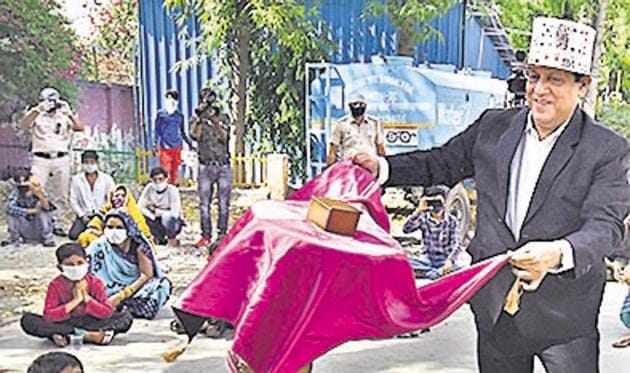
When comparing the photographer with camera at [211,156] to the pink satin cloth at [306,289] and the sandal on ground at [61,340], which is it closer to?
the sandal on ground at [61,340]

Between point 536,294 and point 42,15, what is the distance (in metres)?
9.83

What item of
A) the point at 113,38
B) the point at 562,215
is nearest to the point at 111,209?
the point at 562,215

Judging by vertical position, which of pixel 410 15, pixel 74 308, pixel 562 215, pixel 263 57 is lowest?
pixel 74 308

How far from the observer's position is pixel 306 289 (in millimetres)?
1665

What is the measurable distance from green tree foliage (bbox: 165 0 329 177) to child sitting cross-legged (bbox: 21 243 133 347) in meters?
5.48

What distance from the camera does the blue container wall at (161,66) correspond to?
35.7ft

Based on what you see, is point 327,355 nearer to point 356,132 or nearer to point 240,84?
point 356,132

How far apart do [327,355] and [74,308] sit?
1385 mm

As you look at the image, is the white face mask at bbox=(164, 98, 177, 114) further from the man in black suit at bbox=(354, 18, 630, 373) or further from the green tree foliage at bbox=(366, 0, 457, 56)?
the man in black suit at bbox=(354, 18, 630, 373)

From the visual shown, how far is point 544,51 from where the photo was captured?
1.82m

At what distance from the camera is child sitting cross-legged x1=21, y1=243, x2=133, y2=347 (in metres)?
4.15

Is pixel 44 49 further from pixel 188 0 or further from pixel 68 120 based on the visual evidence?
pixel 68 120

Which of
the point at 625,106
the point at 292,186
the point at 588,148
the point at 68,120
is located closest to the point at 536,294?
the point at 588,148

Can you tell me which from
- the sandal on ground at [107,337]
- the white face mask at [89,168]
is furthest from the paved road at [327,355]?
the white face mask at [89,168]
